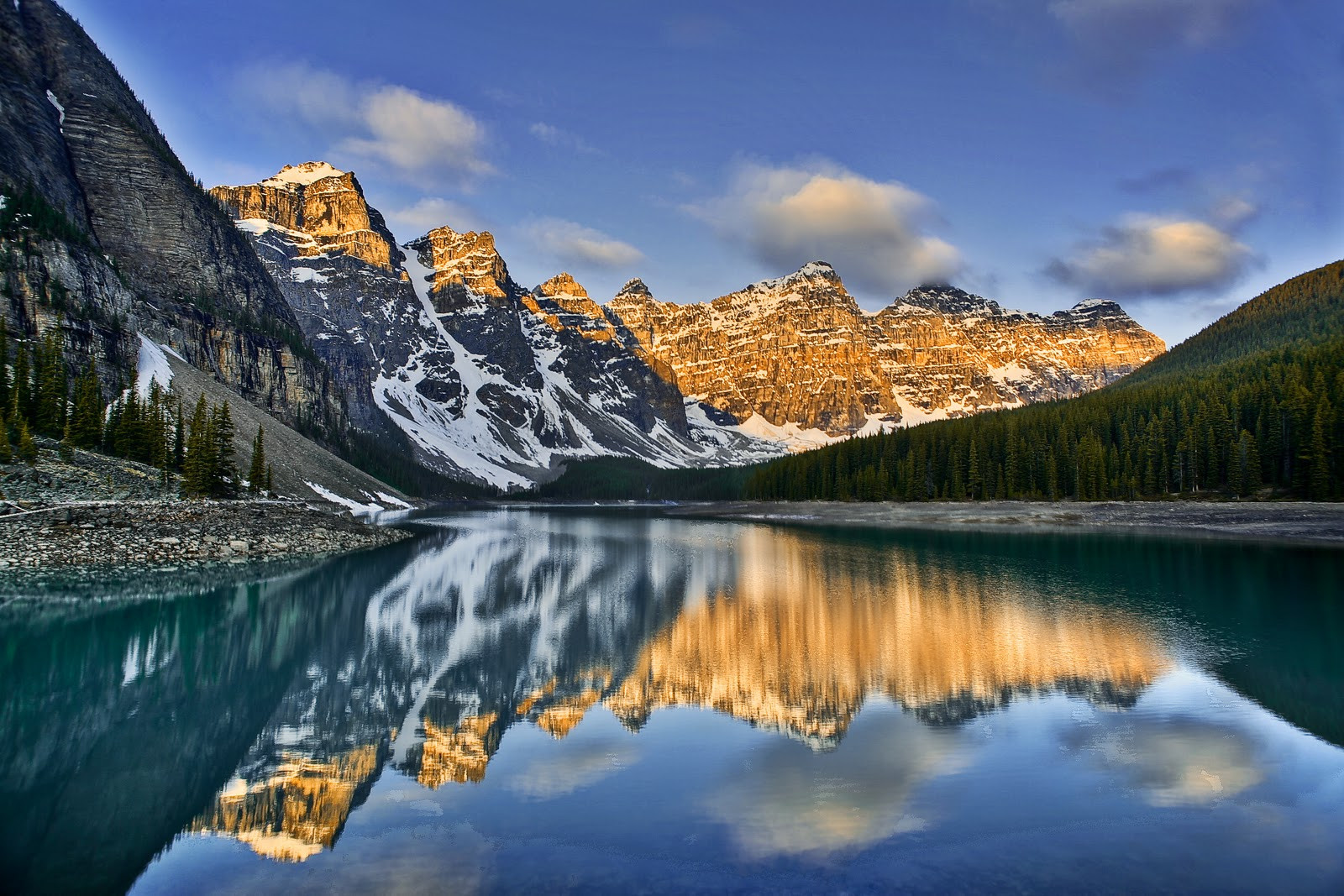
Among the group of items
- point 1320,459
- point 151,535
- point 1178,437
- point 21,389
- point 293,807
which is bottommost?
point 293,807

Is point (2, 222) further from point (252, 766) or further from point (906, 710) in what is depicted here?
point (906, 710)

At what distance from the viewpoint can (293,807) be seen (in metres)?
10.9

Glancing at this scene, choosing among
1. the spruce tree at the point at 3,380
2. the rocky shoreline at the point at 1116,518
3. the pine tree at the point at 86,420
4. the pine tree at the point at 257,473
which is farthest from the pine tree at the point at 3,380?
the rocky shoreline at the point at 1116,518

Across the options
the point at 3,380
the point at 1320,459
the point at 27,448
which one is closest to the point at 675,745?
the point at 27,448

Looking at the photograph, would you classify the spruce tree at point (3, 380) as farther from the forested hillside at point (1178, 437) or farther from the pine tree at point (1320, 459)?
the pine tree at point (1320, 459)

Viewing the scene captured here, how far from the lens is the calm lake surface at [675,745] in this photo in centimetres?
911

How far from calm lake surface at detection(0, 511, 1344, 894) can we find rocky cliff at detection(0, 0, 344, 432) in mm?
54052

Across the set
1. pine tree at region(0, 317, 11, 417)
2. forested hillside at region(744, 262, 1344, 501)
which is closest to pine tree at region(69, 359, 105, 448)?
pine tree at region(0, 317, 11, 417)

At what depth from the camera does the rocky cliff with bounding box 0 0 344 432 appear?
223 ft

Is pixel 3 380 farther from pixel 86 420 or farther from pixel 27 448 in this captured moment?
pixel 27 448

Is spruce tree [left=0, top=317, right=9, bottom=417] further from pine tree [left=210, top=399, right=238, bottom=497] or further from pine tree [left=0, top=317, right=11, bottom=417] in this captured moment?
pine tree [left=210, top=399, right=238, bottom=497]

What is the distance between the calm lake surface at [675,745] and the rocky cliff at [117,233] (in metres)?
54.1

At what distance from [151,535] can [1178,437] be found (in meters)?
84.8

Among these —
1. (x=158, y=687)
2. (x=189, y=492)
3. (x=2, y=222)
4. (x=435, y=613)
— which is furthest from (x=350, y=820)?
(x=2, y=222)
